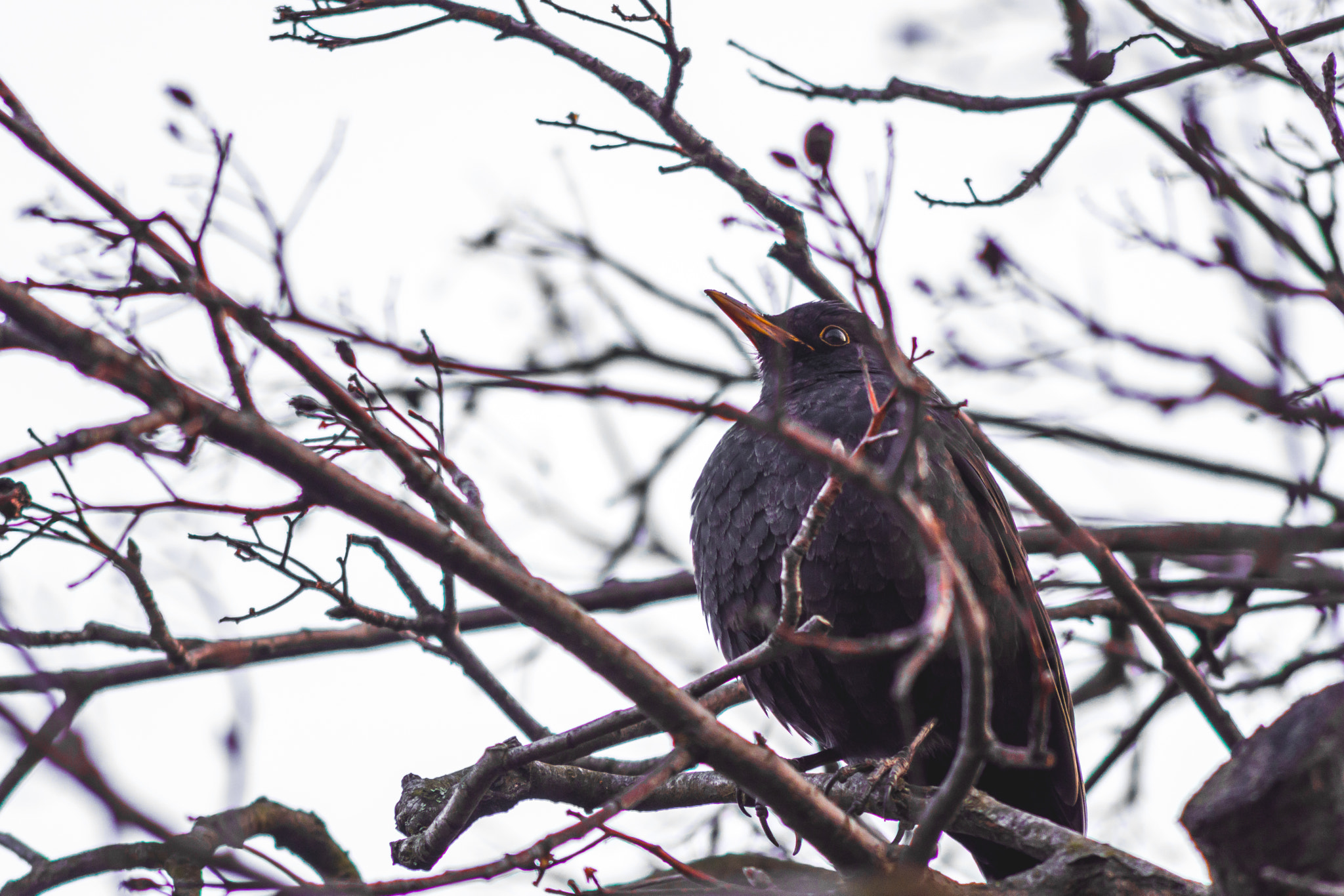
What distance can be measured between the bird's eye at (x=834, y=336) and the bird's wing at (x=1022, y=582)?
1110mm

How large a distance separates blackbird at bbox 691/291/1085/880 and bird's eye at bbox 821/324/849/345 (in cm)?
77

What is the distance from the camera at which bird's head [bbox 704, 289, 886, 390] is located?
5.57 meters

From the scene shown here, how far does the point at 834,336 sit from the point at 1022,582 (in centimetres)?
188

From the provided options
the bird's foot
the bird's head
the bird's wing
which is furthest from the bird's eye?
the bird's foot

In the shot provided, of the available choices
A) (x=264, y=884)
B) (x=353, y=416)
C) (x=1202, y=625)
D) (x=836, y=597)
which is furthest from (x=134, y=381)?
(x=1202, y=625)

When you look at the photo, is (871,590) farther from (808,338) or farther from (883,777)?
(808,338)

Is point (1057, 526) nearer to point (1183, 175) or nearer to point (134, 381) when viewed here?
point (1183, 175)

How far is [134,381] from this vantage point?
183 centimetres

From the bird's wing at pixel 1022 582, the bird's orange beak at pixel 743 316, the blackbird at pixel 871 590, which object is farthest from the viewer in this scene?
the bird's orange beak at pixel 743 316

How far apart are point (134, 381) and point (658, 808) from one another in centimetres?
271

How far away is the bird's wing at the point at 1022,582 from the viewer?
14.7 feet

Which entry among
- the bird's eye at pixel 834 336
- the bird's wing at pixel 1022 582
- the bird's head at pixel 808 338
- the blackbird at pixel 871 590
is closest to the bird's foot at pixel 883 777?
the blackbird at pixel 871 590

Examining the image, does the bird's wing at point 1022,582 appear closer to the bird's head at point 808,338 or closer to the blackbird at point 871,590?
the blackbird at point 871,590

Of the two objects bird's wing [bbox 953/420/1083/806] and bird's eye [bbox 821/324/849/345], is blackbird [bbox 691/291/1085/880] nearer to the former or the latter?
bird's wing [bbox 953/420/1083/806]
